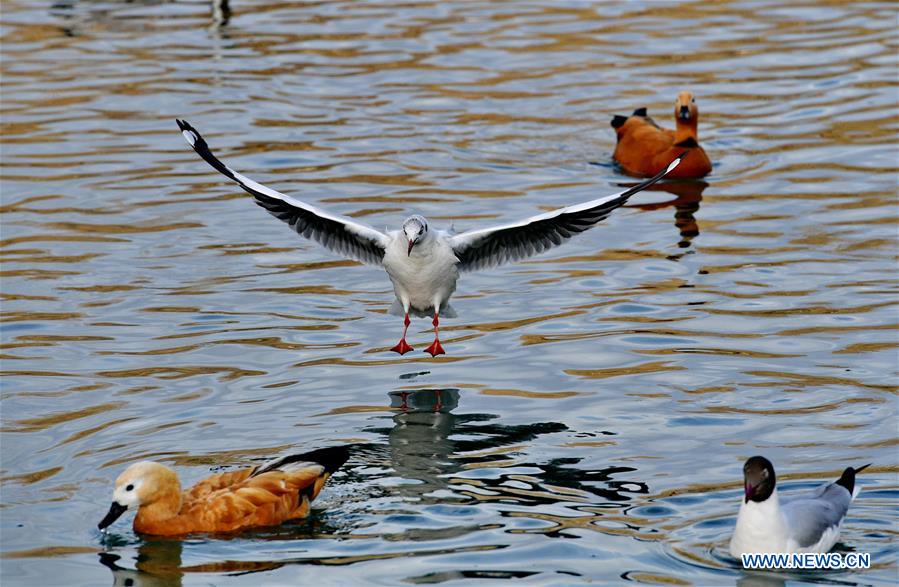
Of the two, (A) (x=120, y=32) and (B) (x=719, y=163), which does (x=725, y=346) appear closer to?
(B) (x=719, y=163)

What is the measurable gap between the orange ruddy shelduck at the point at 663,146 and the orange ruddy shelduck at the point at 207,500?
9.35 meters

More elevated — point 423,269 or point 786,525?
point 423,269

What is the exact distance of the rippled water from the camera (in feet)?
Result: 29.6

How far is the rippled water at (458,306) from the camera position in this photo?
29.6 feet

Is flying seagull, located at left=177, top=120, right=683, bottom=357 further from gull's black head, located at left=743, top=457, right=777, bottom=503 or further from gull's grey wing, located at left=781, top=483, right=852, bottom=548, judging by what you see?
gull's black head, located at left=743, top=457, right=777, bottom=503

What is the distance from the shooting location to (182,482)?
979 centimetres

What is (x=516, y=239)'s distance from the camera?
1257 centimetres

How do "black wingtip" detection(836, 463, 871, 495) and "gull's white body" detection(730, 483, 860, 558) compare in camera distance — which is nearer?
"gull's white body" detection(730, 483, 860, 558)

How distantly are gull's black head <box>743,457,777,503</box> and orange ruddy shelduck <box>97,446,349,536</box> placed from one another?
261 cm

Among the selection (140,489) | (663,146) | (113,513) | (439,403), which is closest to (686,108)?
(663,146)

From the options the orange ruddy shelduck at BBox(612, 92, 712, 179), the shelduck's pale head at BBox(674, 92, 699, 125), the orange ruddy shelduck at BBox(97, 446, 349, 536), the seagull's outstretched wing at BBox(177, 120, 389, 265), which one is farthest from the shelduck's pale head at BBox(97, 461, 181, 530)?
the shelduck's pale head at BBox(674, 92, 699, 125)

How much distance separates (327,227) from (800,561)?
5726 millimetres

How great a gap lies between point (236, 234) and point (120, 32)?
39.0ft

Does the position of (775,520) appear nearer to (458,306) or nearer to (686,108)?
(458,306)
